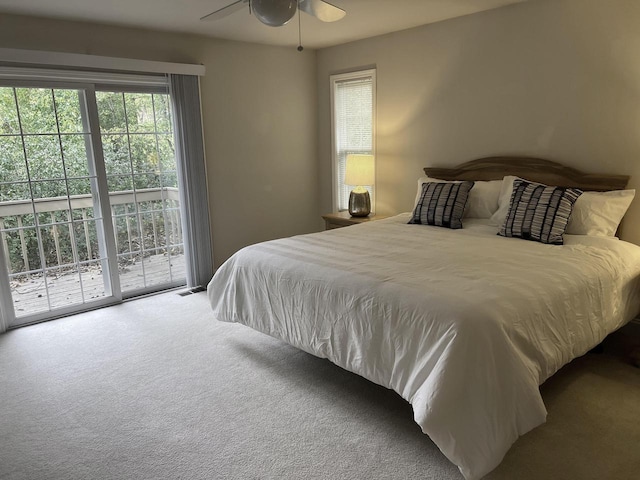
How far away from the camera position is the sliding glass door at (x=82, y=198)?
147 inches

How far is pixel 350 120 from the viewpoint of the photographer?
17.0ft

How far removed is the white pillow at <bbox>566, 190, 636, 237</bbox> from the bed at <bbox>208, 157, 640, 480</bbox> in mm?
81

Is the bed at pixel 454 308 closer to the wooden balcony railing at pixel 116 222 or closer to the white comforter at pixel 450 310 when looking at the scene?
the white comforter at pixel 450 310

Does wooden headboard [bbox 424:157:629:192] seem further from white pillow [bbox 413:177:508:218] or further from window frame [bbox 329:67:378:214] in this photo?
window frame [bbox 329:67:378:214]

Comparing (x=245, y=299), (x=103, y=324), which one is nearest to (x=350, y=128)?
(x=245, y=299)

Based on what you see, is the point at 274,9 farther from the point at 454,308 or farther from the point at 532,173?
the point at 532,173

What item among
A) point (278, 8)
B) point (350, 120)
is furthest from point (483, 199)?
point (278, 8)

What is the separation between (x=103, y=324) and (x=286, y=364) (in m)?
1.77

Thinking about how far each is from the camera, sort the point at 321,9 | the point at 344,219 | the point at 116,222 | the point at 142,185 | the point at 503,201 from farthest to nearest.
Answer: the point at 344,219 < the point at 142,185 < the point at 116,222 < the point at 503,201 < the point at 321,9

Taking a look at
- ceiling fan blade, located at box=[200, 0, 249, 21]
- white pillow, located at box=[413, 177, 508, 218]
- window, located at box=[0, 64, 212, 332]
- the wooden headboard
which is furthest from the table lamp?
ceiling fan blade, located at box=[200, 0, 249, 21]

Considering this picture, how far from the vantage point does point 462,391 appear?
6.14 feet

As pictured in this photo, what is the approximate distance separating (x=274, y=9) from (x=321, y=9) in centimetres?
48

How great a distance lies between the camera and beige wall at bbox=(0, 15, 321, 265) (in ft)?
14.2

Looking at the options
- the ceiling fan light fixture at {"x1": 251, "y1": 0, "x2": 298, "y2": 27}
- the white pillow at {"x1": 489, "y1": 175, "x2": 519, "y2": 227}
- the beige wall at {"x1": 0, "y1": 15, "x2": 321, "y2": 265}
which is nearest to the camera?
the ceiling fan light fixture at {"x1": 251, "y1": 0, "x2": 298, "y2": 27}
